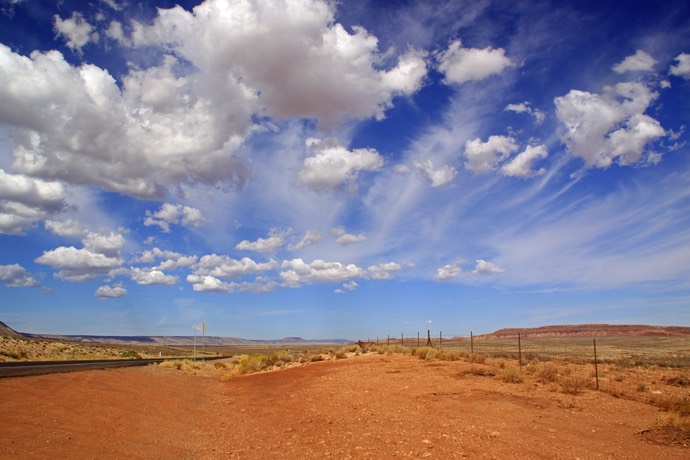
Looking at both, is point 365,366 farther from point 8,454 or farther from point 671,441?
point 8,454

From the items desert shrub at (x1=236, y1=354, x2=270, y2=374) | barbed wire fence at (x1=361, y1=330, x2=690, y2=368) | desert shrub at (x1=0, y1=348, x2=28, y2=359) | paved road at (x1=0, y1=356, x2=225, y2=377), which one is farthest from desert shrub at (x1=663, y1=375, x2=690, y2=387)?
desert shrub at (x1=0, y1=348, x2=28, y2=359)

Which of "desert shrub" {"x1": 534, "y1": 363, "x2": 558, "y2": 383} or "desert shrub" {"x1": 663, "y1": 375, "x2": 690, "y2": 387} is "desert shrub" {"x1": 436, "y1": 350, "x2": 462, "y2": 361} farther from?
"desert shrub" {"x1": 663, "y1": 375, "x2": 690, "y2": 387}

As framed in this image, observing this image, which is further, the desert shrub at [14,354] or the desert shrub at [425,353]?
the desert shrub at [14,354]

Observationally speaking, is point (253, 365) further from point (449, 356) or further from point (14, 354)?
point (14, 354)

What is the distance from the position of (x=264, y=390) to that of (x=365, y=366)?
8.23 m

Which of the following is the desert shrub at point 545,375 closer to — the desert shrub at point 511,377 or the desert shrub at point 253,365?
the desert shrub at point 511,377

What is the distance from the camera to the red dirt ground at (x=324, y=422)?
10.0 metres

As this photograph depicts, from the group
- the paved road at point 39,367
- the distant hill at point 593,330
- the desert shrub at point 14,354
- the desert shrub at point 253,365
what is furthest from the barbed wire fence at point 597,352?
the distant hill at point 593,330

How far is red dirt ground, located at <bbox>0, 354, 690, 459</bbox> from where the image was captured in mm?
10016

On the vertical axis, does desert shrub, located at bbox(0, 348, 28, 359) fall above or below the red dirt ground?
below

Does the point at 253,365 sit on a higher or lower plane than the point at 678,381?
lower

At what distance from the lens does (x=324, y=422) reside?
13.1 m

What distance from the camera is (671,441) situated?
37.3ft

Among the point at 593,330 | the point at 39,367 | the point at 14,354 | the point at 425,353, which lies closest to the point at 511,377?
the point at 425,353
